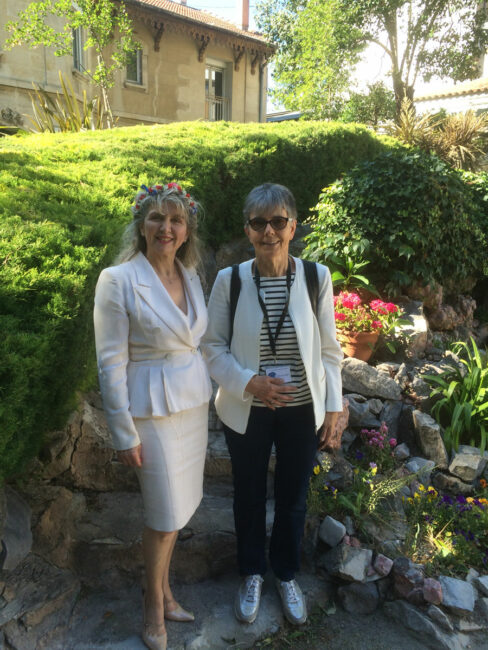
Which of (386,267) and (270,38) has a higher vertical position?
(270,38)

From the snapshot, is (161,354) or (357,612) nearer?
(161,354)

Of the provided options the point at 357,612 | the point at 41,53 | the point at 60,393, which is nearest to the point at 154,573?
the point at 60,393

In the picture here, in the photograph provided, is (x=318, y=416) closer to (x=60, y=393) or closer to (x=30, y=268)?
(x=60, y=393)

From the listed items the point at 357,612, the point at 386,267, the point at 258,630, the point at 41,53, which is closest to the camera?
the point at 258,630

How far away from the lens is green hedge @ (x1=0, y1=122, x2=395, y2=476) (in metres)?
1.91

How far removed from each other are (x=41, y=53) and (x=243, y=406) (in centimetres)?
1431

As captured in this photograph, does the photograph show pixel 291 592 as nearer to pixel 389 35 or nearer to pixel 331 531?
pixel 331 531

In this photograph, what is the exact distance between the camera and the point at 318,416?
2.28 meters

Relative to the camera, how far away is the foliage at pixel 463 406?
4.07m

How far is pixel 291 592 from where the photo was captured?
2.57 meters

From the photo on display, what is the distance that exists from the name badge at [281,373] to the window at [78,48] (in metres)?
15.6

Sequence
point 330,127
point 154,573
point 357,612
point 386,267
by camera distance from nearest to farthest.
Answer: point 154,573
point 357,612
point 386,267
point 330,127

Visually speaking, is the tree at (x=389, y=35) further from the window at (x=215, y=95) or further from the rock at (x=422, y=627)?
the rock at (x=422, y=627)

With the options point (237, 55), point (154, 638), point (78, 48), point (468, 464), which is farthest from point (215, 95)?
point (154, 638)
